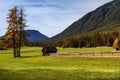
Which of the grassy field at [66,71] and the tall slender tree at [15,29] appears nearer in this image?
the grassy field at [66,71]

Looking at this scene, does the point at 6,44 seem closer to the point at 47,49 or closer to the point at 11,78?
the point at 47,49

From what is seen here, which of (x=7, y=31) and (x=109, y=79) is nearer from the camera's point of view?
(x=109, y=79)

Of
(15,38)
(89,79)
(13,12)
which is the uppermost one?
(13,12)

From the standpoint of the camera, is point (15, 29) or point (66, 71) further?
point (15, 29)

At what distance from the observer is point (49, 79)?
1181 inches

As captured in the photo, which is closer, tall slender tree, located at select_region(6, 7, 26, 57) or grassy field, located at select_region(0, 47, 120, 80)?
grassy field, located at select_region(0, 47, 120, 80)

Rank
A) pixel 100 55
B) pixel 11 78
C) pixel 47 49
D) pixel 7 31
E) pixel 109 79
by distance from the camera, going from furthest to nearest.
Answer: pixel 47 49
pixel 7 31
pixel 100 55
pixel 11 78
pixel 109 79

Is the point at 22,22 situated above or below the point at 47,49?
above

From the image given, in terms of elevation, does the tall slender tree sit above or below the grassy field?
above

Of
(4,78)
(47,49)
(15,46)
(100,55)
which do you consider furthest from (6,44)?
(4,78)

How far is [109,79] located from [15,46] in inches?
3013

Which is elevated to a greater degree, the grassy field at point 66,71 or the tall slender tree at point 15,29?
the tall slender tree at point 15,29

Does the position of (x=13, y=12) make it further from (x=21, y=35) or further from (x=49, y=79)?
(x=49, y=79)

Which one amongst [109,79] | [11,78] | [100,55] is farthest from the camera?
[100,55]
